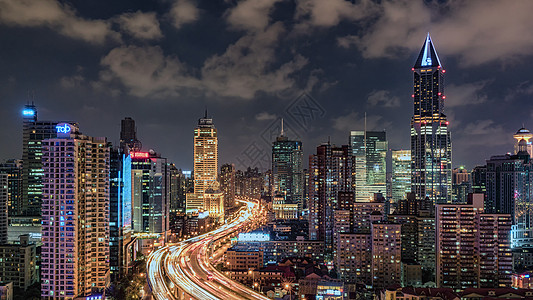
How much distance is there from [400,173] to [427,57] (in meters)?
12.1

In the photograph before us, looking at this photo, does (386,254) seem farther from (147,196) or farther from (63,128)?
(147,196)

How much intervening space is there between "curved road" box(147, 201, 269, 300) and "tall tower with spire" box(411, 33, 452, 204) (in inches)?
891

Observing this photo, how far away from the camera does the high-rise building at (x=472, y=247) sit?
1855 centimetres

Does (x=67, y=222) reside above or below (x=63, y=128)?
below

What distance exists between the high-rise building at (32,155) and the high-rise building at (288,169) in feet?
75.4

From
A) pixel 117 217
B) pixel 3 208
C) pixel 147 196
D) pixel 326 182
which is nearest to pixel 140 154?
pixel 147 196

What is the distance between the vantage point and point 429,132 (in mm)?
42656

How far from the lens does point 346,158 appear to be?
29.3 metres

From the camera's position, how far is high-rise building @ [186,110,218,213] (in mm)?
47344

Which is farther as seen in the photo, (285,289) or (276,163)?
(276,163)

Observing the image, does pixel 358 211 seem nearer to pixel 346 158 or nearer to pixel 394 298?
pixel 346 158

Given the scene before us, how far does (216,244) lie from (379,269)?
38.5 ft

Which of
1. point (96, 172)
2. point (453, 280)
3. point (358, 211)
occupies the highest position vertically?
point (96, 172)

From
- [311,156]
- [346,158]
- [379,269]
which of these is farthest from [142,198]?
[379,269]
